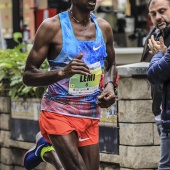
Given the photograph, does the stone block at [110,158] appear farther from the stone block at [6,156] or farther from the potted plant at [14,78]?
the stone block at [6,156]

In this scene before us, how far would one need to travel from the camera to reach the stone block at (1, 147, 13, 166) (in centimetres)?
948

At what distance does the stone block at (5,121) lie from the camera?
942cm

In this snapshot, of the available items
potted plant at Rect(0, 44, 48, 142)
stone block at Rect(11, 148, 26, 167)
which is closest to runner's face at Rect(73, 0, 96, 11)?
potted plant at Rect(0, 44, 48, 142)

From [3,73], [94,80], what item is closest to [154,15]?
[94,80]

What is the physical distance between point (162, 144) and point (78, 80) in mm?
1002

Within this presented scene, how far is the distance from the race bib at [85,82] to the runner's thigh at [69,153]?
0.37 meters

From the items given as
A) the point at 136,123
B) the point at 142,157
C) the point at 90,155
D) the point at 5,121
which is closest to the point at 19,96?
the point at 5,121

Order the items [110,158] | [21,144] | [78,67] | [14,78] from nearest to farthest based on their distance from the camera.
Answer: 1. [78,67]
2. [110,158]
3. [14,78]
4. [21,144]

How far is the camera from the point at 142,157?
7.70 metres

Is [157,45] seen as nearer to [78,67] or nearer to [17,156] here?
[78,67]

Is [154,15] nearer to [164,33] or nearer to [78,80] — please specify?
[164,33]

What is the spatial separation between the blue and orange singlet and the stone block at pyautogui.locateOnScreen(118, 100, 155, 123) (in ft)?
5.43

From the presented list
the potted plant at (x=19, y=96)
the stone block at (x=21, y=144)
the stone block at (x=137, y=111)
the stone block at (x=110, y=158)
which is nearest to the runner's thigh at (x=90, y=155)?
the stone block at (x=137, y=111)

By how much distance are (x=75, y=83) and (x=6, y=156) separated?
13.0 feet
